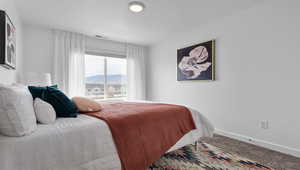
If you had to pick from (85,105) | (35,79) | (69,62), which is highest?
(69,62)

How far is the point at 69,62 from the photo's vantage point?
352 centimetres

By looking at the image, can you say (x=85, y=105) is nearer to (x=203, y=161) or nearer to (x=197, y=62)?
(x=203, y=161)

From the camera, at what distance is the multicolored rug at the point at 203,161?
180cm

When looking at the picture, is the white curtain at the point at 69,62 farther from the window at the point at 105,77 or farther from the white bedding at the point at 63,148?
the white bedding at the point at 63,148

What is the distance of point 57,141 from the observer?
1081 mm

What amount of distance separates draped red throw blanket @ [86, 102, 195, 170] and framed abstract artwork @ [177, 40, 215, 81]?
147 cm

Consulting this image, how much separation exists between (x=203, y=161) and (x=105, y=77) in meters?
3.38

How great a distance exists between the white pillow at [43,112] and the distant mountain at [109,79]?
2748 mm

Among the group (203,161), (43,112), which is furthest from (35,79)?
(203,161)

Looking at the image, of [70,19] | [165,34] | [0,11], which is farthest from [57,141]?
[165,34]

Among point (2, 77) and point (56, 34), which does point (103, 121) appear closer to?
point (2, 77)

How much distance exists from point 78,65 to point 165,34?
7.87 ft

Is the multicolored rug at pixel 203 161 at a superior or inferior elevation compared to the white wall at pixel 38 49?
inferior

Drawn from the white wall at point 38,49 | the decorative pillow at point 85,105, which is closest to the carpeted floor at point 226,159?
the decorative pillow at point 85,105
